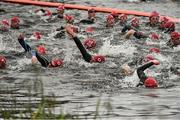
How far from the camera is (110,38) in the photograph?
68.1ft

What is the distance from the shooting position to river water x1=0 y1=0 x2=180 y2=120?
34.6ft

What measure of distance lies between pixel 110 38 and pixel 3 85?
8.18m

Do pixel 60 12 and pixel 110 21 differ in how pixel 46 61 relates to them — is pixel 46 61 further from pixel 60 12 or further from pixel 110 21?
pixel 60 12

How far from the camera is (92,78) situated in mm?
14758

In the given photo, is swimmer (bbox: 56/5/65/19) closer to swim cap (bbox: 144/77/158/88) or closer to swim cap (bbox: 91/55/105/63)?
swim cap (bbox: 91/55/105/63)

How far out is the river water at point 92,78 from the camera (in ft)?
34.6

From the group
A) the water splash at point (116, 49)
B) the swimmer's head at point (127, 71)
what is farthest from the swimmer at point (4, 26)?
the swimmer's head at point (127, 71)

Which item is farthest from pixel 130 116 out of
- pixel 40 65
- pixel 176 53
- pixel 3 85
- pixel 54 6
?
Result: pixel 54 6

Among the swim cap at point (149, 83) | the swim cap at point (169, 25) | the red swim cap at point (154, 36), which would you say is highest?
the swim cap at point (169, 25)

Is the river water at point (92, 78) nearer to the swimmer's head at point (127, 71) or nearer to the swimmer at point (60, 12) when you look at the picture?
the swimmer's head at point (127, 71)

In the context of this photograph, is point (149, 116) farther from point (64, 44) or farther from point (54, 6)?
point (54, 6)

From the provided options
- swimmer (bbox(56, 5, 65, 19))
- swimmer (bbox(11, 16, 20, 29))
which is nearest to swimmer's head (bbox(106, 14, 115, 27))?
swimmer (bbox(56, 5, 65, 19))

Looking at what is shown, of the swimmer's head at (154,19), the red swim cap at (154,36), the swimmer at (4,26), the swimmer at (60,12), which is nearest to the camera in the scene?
the red swim cap at (154,36)

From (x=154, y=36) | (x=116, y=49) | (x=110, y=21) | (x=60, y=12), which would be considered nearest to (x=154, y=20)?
(x=110, y=21)
